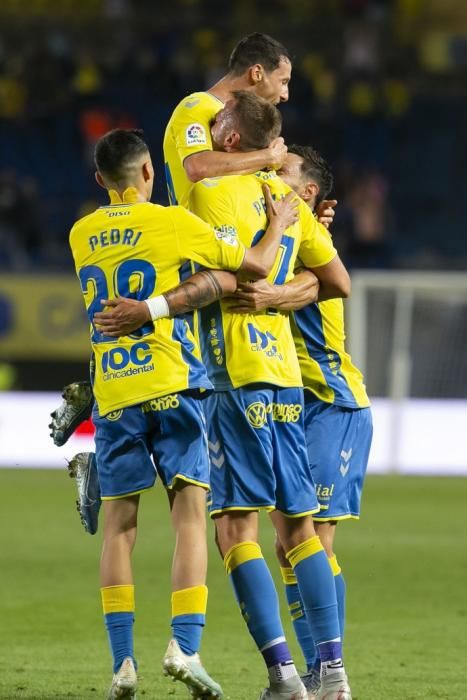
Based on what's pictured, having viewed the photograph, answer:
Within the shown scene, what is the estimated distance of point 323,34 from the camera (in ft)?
66.8

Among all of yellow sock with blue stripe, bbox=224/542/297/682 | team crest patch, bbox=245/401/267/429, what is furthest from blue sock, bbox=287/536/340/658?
team crest patch, bbox=245/401/267/429

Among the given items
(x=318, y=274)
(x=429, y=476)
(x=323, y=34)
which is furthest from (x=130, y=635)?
(x=323, y=34)

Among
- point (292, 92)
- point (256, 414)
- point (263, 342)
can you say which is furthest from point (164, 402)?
point (292, 92)

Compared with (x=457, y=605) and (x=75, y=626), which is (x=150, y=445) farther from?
(x=457, y=605)

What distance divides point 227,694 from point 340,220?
563 inches

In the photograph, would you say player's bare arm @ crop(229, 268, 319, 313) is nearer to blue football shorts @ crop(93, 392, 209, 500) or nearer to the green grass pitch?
blue football shorts @ crop(93, 392, 209, 500)


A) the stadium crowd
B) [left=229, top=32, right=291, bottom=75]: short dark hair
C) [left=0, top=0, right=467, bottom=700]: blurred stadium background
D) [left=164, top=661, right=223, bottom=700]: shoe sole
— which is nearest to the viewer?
[left=164, top=661, right=223, bottom=700]: shoe sole

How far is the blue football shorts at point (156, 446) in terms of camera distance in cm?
449

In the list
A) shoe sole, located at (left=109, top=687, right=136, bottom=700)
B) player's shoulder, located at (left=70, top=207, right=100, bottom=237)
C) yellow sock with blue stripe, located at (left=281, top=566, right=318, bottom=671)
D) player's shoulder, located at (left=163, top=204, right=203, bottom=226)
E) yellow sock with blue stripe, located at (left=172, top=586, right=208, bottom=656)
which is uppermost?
player's shoulder, located at (left=163, top=204, right=203, bottom=226)

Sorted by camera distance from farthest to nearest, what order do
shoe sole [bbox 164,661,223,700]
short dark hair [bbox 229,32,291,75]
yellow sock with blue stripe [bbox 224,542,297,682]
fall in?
short dark hair [bbox 229,32,291,75]
yellow sock with blue stripe [bbox 224,542,297,682]
shoe sole [bbox 164,661,223,700]

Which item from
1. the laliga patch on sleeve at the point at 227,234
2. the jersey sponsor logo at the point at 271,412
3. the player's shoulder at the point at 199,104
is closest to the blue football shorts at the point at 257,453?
the jersey sponsor logo at the point at 271,412

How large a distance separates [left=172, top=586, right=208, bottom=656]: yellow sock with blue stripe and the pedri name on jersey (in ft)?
3.97

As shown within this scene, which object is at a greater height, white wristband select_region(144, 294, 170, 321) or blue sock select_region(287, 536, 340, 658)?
white wristband select_region(144, 294, 170, 321)

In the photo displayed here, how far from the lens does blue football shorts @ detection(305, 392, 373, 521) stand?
5.04 m
